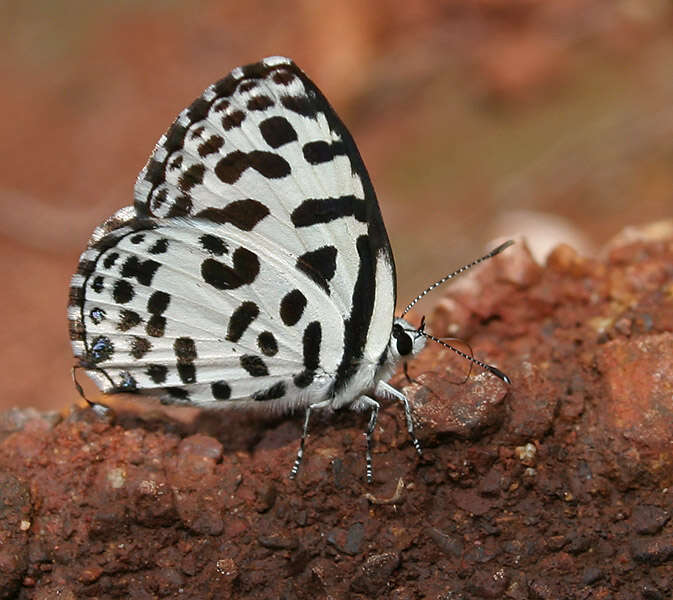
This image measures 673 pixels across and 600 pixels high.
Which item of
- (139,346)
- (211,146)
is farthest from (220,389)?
(211,146)

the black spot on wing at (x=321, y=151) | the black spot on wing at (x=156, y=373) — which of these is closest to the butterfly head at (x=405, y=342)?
the black spot on wing at (x=321, y=151)

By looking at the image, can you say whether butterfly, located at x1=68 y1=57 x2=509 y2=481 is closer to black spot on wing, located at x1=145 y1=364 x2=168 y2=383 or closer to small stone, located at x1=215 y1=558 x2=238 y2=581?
black spot on wing, located at x1=145 y1=364 x2=168 y2=383

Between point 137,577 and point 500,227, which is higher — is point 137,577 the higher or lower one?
the lower one

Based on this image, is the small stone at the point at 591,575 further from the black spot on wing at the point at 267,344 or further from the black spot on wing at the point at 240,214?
the black spot on wing at the point at 240,214

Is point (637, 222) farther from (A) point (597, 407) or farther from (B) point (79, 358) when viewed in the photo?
(B) point (79, 358)

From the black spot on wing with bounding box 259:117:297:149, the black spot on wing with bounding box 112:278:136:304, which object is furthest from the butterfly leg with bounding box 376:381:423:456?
the black spot on wing with bounding box 112:278:136:304

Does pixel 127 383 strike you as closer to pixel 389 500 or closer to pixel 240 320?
pixel 240 320

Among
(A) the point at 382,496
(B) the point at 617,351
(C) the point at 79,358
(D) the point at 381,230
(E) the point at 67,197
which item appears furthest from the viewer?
(E) the point at 67,197

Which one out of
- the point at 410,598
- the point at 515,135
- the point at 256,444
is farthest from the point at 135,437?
the point at 515,135
